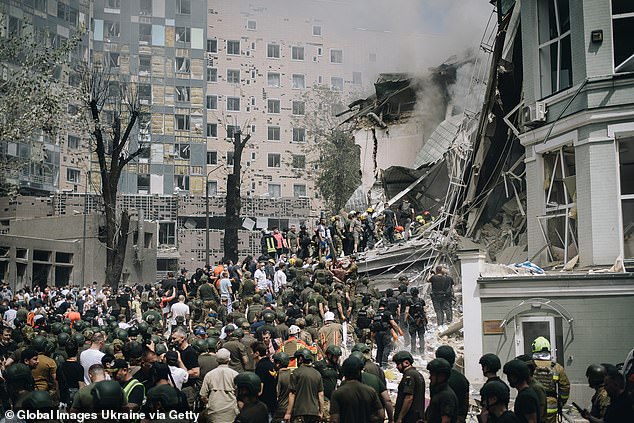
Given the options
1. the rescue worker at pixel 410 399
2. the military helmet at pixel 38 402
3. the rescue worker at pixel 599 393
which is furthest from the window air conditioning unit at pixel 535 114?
the military helmet at pixel 38 402

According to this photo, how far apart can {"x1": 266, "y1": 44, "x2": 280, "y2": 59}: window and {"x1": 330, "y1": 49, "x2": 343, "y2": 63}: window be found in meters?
4.75

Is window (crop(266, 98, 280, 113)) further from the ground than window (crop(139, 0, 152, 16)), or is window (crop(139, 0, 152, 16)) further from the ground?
window (crop(139, 0, 152, 16))

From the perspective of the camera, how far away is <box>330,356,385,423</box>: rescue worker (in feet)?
28.9

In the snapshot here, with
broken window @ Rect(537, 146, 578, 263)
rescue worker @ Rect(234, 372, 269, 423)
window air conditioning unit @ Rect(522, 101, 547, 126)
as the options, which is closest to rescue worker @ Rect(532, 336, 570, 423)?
rescue worker @ Rect(234, 372, 269, 423)

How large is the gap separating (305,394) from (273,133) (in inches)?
2336

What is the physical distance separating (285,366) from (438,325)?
10.1m

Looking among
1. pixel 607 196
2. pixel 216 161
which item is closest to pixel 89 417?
pixel 607 196

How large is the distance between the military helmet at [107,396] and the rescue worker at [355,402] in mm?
2395

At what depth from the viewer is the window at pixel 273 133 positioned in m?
68.4

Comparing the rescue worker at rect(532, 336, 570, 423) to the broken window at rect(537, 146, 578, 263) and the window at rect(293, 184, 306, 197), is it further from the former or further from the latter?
the window at rect(293, 184, 306, 197)

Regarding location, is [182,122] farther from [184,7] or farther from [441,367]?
[441,367]

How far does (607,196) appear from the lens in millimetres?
17453

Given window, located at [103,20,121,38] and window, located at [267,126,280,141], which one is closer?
window, located at [103,20,121,38]

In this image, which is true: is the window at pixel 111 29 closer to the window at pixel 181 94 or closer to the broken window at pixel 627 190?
the window at pixel 181 94
